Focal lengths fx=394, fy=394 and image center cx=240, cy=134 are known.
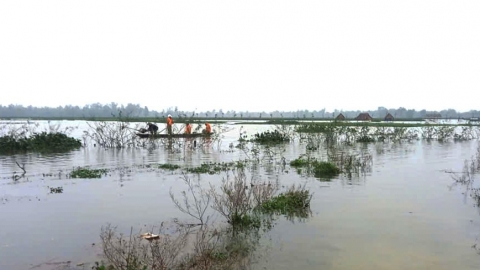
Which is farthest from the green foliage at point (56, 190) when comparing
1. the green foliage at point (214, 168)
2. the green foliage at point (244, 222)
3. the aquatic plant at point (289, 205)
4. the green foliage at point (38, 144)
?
the green foliage at point (38, 144)

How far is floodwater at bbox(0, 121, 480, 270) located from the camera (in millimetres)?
7324

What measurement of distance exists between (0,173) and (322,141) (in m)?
24.1

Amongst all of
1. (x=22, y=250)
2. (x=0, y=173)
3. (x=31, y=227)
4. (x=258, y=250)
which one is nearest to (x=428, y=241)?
(x=258, y=250)

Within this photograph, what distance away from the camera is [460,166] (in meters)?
18.7

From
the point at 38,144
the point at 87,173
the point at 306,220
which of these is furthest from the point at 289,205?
the point at 38,144

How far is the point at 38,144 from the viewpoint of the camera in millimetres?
26422

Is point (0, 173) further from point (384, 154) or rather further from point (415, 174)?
point (384, 154)

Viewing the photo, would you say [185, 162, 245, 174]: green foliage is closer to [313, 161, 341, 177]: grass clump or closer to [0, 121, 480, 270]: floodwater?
[0, 121, 480, 270]: floodwater

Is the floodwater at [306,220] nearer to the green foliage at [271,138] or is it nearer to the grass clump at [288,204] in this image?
the grass clump at [288,204]

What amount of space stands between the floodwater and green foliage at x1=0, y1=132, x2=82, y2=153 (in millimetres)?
8640

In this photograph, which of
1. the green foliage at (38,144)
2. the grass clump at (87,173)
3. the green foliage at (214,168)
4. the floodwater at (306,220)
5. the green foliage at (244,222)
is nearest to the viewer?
the floodwater at (306,220)

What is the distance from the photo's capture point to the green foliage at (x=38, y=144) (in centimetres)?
2559

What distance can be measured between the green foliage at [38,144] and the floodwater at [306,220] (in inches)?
340

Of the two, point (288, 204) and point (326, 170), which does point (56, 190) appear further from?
point (326, 170)
